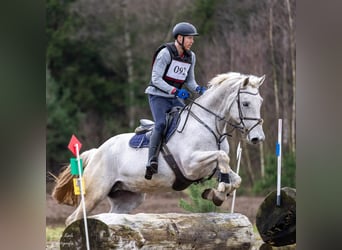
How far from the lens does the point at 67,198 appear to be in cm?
809

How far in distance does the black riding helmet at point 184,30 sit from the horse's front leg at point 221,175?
1.17 meters

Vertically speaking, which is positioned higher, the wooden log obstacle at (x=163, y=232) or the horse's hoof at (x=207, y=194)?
the horse's hoof at (x=207, y=194)

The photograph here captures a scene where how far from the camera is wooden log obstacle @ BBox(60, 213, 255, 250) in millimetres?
7559

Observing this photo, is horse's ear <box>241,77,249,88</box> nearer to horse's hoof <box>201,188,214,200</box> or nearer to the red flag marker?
horse's hoof <box>201,188,214,200</box>

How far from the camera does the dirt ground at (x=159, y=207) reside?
8102mm

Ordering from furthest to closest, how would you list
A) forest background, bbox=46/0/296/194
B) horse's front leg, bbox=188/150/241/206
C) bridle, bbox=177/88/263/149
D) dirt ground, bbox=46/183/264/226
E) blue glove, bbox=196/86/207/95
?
forest background, bbox=46/0/296/194, dirt ground, bbox=46/183/264/226, blue glove, bbox=196/86/207/95, bridle, bbox=177/88/263/149, horse's front leg, bbox=188/150/241/206

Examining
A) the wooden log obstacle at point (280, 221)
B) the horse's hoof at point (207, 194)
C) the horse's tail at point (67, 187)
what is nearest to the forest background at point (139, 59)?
the wooden log obstacle at point (280, 221)

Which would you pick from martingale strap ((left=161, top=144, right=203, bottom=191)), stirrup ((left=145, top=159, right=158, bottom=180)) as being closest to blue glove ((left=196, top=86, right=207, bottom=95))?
martingale strap ((left=161, top=144, right=203, bottom=191))

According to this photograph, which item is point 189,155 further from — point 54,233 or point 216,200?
point 54,233

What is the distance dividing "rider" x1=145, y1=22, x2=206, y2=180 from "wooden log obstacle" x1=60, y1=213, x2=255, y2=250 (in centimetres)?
51

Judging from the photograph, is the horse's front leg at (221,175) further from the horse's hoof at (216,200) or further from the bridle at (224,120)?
the bridle at (224,120)

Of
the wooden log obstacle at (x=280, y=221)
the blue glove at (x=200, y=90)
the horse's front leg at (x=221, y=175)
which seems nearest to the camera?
the horse's front leg at (x=221, y=175)

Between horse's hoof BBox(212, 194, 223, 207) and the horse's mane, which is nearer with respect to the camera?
horse's hoof BBox(212, 194, 223, 207)

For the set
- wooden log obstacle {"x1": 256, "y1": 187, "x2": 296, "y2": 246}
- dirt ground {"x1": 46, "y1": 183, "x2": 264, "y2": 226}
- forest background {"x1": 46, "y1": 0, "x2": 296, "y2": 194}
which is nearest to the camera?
dirt ground {"x1": 46, "y1": 183, "x2": 264, "y2": 226}
